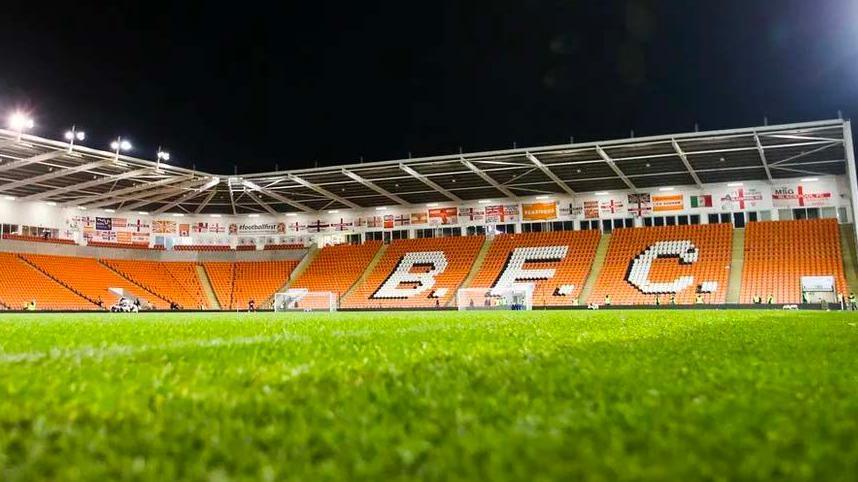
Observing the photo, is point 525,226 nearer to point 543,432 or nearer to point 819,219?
point 819,219

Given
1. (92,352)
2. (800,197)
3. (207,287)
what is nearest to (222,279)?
(207,287)

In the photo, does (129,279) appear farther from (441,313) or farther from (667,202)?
(667,202)

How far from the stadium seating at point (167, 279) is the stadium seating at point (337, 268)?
865 cm

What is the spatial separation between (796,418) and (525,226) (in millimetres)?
49654

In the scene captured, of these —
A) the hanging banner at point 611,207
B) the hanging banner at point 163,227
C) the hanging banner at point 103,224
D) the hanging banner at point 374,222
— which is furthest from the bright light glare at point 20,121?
the hanging banner at point 611,207

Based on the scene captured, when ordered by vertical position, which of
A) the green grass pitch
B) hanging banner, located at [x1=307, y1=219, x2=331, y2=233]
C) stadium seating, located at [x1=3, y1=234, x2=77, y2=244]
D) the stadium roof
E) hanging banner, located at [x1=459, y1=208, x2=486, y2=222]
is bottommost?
the green grass pitch

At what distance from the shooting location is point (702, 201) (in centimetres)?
4588

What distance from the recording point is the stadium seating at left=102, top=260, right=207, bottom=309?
51219mm

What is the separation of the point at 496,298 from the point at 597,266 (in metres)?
8.73

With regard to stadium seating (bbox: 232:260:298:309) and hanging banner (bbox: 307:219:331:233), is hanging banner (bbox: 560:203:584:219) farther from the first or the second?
stadium seating (bbox: 232:260:298:309)

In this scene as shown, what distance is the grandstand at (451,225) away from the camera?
38562mm

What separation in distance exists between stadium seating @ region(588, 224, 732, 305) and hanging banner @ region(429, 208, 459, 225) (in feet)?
44.4

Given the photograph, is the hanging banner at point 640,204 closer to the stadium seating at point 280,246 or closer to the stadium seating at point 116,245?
the stadium seating at point 280,246

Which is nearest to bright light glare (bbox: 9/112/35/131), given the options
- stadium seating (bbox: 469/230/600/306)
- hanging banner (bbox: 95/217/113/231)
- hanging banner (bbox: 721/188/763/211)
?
hanging banner (bbox: 95/217/113/231)
